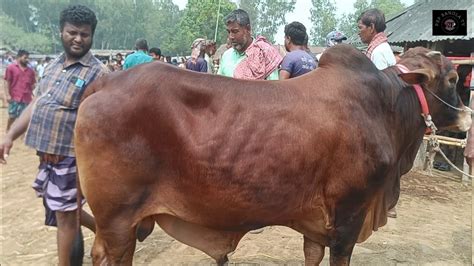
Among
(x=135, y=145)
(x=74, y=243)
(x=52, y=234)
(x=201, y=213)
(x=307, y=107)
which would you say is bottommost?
(x=52, y=234)

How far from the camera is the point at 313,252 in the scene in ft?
9.18

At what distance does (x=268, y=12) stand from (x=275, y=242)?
52820 mm

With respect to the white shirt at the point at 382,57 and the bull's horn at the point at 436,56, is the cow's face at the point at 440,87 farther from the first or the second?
the white shirt at the point at 382,57

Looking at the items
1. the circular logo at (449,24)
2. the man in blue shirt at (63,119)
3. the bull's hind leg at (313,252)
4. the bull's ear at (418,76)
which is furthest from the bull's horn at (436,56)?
the circular logo at (449,24)

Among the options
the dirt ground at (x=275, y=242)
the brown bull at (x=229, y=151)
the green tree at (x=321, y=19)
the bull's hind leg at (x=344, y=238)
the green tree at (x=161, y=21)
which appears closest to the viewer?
the brown bull at (x=229, y=151)

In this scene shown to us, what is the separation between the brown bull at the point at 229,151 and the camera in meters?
2.21

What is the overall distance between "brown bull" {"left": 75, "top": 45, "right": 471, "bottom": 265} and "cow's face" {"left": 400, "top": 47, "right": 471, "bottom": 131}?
42 cm

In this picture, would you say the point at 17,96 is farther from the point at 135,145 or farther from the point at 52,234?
the point at 135,145

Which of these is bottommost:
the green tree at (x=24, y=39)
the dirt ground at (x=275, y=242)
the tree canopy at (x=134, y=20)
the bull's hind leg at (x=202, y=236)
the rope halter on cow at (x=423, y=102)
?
the dirt ground at (x=275, y=242)

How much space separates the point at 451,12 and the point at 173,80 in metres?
8.23

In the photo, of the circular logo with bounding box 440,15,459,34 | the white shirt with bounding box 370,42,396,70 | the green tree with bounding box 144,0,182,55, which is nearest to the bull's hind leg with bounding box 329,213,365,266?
the white shirt with bounding box 370,42,396,70

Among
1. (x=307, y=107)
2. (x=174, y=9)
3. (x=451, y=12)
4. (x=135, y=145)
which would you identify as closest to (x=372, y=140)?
(x=307, y=107)

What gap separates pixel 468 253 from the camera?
3996mm

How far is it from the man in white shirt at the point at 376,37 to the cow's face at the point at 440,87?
1.32 m
